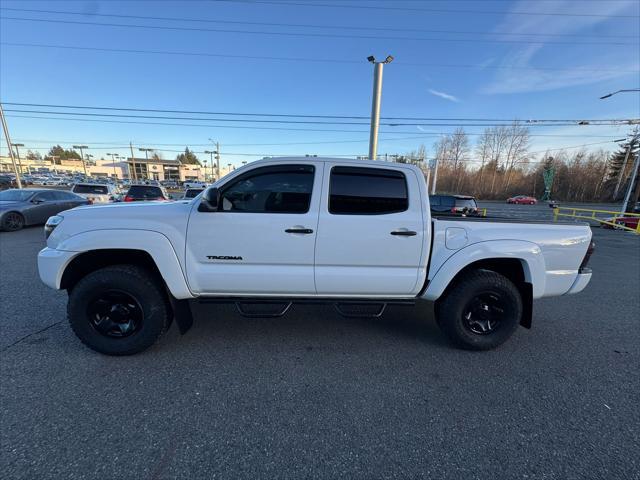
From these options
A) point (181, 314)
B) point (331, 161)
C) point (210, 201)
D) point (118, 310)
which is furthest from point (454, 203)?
point (118, 310)

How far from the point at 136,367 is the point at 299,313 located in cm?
193

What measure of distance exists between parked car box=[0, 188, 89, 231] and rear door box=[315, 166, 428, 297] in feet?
40.2

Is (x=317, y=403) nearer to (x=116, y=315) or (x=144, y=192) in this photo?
(x=116, y=315)

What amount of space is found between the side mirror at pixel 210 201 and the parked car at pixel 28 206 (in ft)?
37.0

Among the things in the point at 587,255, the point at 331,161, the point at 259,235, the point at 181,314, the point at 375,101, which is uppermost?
the point at 375,101

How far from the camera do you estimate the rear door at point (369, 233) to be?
281 centimetres

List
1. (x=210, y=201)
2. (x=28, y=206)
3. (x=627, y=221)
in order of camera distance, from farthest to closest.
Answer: (x=627, y=221) → (x=28, y=206) → (x=210, y=201)

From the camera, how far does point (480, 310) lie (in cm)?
314

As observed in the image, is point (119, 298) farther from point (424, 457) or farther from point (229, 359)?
point (424, 457)

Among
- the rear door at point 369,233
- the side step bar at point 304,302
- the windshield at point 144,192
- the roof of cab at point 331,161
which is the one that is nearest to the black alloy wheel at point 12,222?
the windshield at point 144,192

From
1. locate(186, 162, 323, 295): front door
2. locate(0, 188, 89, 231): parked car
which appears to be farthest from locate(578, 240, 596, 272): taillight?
locate(0, 188, 89, 231): parked car

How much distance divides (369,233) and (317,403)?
1.57 metres

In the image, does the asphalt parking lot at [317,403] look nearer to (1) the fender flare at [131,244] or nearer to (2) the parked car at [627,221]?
(1) the fender flare at [131,244]

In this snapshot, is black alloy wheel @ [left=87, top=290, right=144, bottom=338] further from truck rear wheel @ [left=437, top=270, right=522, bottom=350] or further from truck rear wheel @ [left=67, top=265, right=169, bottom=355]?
truck rear wheel @ [left=437, top=270, right=522, bottom=350]
